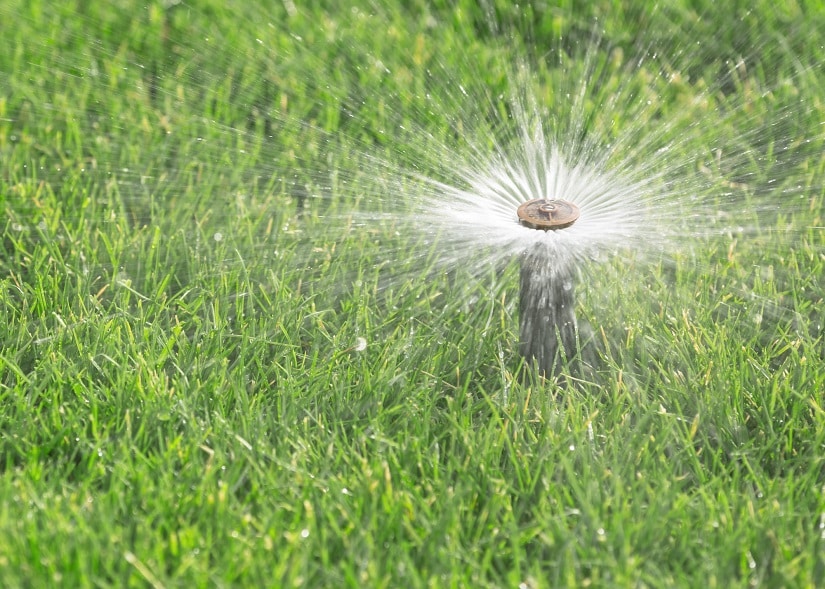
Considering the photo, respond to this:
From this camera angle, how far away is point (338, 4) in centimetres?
396

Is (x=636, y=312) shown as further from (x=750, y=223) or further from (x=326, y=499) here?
(x=326, y=499)

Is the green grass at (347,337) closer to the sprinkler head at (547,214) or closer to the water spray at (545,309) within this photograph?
the water spray at (545,309)

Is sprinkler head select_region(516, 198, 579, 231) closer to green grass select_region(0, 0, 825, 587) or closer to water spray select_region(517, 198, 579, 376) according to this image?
water spray select_region(517, 198, 579, 376)

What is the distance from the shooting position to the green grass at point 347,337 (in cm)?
189

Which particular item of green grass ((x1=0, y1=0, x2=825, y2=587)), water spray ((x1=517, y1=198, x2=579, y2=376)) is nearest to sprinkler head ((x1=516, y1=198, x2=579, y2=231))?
water spray ((x1=517, y1=198, x2=579, y2=376))

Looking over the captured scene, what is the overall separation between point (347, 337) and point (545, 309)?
49 cm

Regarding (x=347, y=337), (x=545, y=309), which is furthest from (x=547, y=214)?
(x=347, y=337)

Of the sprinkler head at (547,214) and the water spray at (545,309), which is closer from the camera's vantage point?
the sprinkler head at (547,214)

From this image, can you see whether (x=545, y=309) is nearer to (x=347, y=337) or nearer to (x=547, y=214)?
(x=547, y=214)

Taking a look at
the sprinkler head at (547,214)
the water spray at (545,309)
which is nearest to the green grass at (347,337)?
the water spray at (545,309)

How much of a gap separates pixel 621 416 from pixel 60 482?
113cm

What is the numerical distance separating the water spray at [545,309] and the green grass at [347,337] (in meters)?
0.09

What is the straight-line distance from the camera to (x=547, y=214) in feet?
7.27

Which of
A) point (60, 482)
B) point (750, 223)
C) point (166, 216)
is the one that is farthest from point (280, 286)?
point (750, 223)
